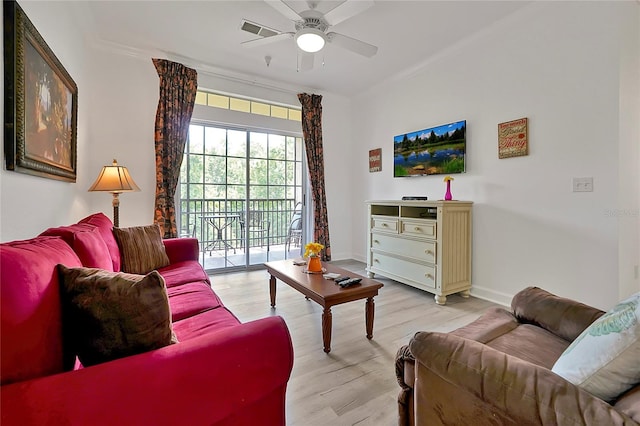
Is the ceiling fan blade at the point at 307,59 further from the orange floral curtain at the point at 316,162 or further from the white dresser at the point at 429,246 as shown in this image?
the white dresser at the point at 429,246

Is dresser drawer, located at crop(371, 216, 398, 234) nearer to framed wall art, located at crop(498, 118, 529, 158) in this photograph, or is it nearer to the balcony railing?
framed wall art, located at crop(498, 118, 529, 158)

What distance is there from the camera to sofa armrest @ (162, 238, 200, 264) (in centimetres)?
254

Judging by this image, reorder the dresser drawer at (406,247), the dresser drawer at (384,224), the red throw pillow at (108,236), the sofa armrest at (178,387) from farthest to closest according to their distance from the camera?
the dresser drawer at (384,224) → the dresser drawer at (406,247) → the red throw pillow at (108,236) → the sofa armrest at (178,387)

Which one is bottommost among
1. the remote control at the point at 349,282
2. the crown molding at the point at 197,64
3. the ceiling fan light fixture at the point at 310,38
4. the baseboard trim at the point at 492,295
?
the baseboard trim at the point at 492,295

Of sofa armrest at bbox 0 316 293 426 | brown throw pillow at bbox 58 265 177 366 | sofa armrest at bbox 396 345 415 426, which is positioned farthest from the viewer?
sofa armrest at bbox 396 345 415 426

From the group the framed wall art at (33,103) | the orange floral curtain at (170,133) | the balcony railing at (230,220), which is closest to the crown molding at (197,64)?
the orange floral curtain at (170,133)

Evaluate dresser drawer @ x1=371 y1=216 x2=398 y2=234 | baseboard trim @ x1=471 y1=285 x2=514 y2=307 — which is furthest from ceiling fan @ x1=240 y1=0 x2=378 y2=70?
baseboard trim @ x1=471 y1=285 x2=514 y2=307

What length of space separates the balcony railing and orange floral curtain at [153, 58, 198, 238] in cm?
42

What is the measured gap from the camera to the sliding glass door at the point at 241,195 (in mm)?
3854

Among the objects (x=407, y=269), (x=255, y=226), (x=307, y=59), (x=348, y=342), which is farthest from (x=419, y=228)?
(x=255, y=226)

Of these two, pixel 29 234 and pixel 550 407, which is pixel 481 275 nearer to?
pixel 550 407

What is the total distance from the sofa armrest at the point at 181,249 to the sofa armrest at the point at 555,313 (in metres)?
2.47

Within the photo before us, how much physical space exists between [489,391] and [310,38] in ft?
8.45

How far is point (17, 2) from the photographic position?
142 cm
